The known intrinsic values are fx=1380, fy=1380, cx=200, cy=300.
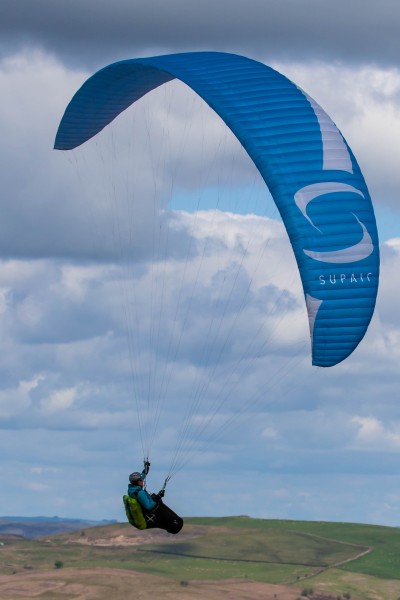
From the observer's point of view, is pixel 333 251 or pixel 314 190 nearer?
pixel 333 251

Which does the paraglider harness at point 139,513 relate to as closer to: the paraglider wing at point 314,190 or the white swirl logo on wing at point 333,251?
the paraglider wing at point 314,190

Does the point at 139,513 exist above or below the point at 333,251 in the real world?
below

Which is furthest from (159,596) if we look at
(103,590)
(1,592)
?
(1,592)

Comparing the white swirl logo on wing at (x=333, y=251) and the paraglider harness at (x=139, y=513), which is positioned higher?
the white swirl logo on wing at (x=333, y=251)

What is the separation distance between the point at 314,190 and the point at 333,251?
2367mm

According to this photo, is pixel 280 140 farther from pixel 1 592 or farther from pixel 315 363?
pixel 1 592

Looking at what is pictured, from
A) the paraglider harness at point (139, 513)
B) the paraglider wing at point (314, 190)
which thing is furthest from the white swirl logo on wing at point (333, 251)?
the paraglider harness at point (139, 513)

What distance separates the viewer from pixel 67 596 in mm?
195875

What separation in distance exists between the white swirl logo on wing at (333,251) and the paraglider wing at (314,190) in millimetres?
35

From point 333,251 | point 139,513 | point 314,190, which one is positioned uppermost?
point 314,190

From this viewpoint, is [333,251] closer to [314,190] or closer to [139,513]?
[314,190]

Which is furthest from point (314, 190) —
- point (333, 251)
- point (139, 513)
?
point (139, 513)

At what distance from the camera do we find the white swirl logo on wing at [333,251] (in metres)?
48.8

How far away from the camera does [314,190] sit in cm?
4941
